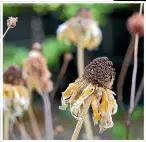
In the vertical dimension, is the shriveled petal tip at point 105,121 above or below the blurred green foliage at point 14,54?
below

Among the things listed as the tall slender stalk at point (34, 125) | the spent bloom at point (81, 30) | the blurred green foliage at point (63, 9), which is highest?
the blurred green foliage at point (63, 9)

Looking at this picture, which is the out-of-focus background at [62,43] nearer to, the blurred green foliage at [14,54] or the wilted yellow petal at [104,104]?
the blurred green foliage at [14,54]

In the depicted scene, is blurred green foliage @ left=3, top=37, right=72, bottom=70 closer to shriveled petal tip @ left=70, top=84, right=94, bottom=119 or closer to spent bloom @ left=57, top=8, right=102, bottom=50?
spent bloom @ left=57, top=8, right=102, bottom=50

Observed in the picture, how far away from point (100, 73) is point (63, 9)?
41cm

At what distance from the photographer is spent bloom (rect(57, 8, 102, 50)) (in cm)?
87

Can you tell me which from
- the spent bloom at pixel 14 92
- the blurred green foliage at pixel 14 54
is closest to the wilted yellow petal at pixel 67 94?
the spent bloom at pixel 14 92

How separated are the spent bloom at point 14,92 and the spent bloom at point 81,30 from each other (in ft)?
0.45

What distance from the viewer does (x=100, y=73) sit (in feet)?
1.76

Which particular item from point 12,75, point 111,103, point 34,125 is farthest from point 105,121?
point 34,125

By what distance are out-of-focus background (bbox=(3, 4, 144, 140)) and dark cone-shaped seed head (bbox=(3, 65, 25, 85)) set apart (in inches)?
3.7

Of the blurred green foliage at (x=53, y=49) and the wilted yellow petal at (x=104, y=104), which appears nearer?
the wilted yellow petal at (x=104, y=104)

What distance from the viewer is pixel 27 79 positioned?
0.84m

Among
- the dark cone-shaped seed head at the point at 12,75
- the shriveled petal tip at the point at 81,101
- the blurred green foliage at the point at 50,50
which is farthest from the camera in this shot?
the blurred green foliage at the point at 50,50

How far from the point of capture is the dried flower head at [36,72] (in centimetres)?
83
